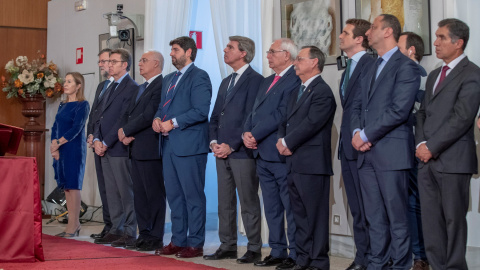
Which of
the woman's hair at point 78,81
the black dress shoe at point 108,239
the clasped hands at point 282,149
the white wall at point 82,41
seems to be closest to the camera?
the clasped hands at point 282,149

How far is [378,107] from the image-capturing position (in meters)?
4.50

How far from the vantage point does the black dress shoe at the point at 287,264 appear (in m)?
5.20

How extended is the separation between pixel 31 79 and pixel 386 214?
6.28 meters

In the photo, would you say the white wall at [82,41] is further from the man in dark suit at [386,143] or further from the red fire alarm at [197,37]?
the man in dark suit at [386,143]

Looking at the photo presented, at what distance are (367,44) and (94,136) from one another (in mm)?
3007

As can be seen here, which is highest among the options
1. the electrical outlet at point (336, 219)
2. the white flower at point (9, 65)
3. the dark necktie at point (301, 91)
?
the white flower at point (9, 65)

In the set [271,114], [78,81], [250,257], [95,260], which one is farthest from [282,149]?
[78,81]

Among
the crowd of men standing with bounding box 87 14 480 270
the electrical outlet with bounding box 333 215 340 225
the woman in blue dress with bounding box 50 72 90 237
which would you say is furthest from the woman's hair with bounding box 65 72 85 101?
the electrical outlet with bounding box 333 215 340 225

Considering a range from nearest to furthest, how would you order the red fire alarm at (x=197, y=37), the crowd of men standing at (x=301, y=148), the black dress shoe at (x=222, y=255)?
the crowd of men standing at (x=301, y=148) → the black dress shoe at (x=222, y=255) → the red fire alarm at (x=197, y=37)

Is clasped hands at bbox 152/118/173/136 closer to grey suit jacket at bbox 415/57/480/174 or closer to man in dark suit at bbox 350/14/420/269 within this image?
man in dark suit at bbox 350/14/420/269

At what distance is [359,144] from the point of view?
178 inches

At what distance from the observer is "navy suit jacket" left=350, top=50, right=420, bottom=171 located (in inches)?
173

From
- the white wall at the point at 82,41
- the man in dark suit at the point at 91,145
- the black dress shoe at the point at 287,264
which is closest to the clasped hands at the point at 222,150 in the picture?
the black dress shoe at the point at 287,264

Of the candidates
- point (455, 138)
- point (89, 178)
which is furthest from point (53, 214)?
point (455, 138)
